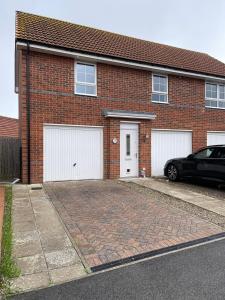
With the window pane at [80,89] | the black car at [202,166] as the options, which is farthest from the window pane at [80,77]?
the black car at [202,166]

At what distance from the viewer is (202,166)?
10.3 meters

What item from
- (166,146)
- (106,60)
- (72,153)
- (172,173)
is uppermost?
(106,60)

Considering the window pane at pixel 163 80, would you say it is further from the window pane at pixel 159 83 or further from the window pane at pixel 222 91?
the window pane at pixel 222 91

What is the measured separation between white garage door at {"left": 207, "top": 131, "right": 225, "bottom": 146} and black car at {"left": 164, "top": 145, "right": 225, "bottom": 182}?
420 cm

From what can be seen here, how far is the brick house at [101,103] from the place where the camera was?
10.5 m

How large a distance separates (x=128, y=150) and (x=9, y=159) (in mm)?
4961

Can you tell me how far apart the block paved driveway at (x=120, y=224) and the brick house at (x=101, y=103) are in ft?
8.68

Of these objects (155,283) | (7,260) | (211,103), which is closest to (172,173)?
(211,103)

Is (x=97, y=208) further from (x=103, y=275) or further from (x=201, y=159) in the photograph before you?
(x=201, y=159)

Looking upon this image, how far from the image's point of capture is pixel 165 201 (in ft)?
26.1

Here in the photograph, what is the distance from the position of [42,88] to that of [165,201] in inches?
246

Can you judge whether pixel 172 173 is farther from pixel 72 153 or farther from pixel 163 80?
pixel 163 80

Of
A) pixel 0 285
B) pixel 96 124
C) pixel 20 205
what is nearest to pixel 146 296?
pixel 0 285

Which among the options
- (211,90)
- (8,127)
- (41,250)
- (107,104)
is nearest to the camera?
(41,250)
